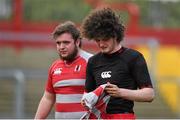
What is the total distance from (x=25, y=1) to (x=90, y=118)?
674 inches

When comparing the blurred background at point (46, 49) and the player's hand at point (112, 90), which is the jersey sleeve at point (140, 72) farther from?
the blurred background at point (46, 49)

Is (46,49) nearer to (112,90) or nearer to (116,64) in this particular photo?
(116,64)

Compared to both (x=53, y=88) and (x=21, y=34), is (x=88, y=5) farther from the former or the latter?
(x=53, y=88)

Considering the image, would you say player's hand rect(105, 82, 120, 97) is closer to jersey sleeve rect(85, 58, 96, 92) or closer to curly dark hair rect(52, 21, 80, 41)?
jersey sleeve rect(85, 58, 96, 92)

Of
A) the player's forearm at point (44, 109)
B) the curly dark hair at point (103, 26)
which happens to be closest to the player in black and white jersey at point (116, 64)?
the curly dark hair at point (103, 26)

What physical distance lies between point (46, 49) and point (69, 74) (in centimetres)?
1391

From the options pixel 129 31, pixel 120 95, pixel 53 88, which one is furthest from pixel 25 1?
pixel 120 95

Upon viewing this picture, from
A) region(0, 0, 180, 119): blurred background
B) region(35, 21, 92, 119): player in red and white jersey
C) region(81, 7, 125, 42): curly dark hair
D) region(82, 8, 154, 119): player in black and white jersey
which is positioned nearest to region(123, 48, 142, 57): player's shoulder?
region(82, 8, 154, 119): player in black and white jersey

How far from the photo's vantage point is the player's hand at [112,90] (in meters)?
5.52

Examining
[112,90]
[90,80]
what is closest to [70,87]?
[90,80]

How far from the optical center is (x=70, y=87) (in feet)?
21.9

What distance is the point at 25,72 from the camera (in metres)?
18.9

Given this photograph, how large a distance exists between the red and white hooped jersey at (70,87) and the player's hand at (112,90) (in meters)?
1.04

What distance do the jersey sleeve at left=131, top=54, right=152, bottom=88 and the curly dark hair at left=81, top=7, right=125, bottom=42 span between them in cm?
24
